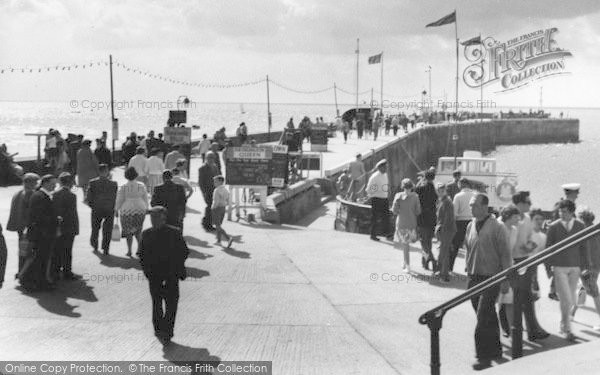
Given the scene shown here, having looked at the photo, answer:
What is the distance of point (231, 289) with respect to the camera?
9625 millimetres

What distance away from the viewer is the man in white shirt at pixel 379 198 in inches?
538

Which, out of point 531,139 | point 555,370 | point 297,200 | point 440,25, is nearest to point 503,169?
point 440,25

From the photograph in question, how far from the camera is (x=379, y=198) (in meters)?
14.2

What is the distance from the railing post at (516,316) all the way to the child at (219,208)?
21.6 feet

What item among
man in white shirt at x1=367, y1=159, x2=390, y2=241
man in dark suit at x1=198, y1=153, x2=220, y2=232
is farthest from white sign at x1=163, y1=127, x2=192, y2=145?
man in white shirt at x1=367, y1=159, x2=390, y2=241

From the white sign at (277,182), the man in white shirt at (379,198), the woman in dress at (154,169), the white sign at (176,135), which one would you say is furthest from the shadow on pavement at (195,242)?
the white sign at (176,135)

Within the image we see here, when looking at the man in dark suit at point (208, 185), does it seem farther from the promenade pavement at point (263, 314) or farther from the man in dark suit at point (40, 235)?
the man in dark suit at point (40, 235)

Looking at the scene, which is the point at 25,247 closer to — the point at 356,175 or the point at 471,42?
the point at 356,175

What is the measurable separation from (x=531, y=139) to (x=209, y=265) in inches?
4109

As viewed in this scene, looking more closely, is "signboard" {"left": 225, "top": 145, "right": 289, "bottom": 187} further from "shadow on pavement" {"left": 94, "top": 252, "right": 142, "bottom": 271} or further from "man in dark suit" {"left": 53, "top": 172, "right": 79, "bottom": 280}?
"man in dark suit" {"left": 53, "top": 172, "right": 79, "bottom": 280}

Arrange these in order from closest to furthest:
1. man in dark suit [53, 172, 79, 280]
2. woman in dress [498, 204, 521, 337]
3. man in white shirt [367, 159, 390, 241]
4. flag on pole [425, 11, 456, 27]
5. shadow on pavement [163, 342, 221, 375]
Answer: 1. shadow on pavement [163, 342, 221, 375]
2. woman in dress [498, 204, 521, 337]
3. man in dark suit [53, 172, 79, 280]
4. man in white shirt [367, 159, 390, 241]
5. flag on pole [425, 11, 456, 27]

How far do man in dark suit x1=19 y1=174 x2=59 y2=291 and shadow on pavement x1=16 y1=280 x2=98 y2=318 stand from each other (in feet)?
0.47

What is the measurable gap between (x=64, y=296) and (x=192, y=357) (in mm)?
2740

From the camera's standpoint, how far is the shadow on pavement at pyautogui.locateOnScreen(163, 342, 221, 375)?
665 cm
